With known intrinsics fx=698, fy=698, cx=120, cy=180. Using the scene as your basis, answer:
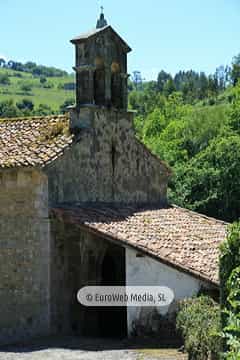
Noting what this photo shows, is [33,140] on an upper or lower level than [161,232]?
upper

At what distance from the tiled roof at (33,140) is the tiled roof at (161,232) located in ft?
5.11

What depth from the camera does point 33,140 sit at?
20344mm

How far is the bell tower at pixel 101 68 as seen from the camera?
21125 millimetres

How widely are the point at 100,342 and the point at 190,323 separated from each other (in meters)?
3.94

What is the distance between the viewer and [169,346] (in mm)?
15883

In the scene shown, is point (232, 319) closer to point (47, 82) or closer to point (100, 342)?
point (100, 342)

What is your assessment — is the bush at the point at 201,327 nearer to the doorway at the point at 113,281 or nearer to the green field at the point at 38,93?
the doorway at the point at 113,281

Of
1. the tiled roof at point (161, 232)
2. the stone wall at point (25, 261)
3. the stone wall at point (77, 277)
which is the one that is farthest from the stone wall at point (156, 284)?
the stone wall at point (25, 261)

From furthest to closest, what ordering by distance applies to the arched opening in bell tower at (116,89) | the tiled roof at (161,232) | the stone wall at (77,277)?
the arched opening in bell tower at (116,89)
the stone wall at (77,277)
the tiled roof at (161,232)

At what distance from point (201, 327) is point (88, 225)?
543 cm

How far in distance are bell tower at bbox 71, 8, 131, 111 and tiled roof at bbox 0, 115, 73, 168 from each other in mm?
1067

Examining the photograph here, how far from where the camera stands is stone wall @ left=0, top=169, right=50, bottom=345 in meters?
18.8

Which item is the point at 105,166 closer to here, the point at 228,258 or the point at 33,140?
the point at 33,140

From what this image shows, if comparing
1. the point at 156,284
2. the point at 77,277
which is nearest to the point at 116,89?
the point at 77,277
